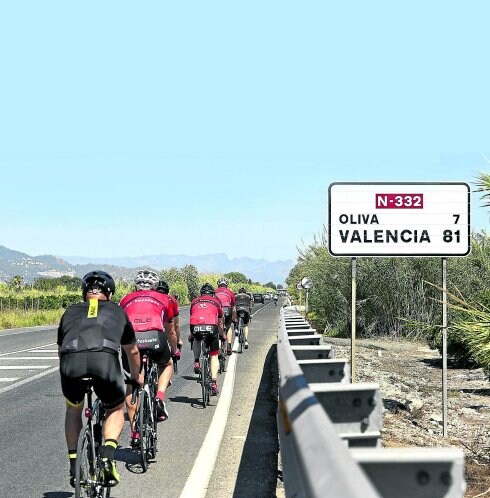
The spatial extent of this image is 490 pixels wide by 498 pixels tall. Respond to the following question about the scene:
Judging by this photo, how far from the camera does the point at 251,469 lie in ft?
23.2

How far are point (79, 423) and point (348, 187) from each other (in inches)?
227

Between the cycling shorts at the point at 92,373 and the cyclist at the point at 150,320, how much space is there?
2.20m

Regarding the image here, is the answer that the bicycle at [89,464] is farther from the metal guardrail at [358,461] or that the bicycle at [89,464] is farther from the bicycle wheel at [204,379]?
the bicycle wheel at [204,379]

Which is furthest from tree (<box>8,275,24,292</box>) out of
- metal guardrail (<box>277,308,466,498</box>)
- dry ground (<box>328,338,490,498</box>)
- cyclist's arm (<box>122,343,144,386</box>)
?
metal guardrail (<box>277,308,466,498</box>)

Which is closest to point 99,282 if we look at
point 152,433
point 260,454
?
point 152,433

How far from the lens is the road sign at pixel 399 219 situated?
33.8 ft

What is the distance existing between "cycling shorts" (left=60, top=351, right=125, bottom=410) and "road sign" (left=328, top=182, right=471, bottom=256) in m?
5.45

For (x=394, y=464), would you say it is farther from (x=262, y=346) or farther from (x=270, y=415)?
(x=262, y=346)

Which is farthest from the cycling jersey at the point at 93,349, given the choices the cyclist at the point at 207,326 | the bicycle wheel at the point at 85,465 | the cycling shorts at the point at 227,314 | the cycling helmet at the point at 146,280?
the cycling shorts at the point at 227,314

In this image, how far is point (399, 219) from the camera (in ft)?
34.3

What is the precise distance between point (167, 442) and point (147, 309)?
1680 mm

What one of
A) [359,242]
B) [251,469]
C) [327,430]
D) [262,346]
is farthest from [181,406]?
[262,346]

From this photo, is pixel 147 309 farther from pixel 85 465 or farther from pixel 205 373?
pixel 205 373

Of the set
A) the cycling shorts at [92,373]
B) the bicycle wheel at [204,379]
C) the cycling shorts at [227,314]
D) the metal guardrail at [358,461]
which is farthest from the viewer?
the cycling shorts at [227,314]
